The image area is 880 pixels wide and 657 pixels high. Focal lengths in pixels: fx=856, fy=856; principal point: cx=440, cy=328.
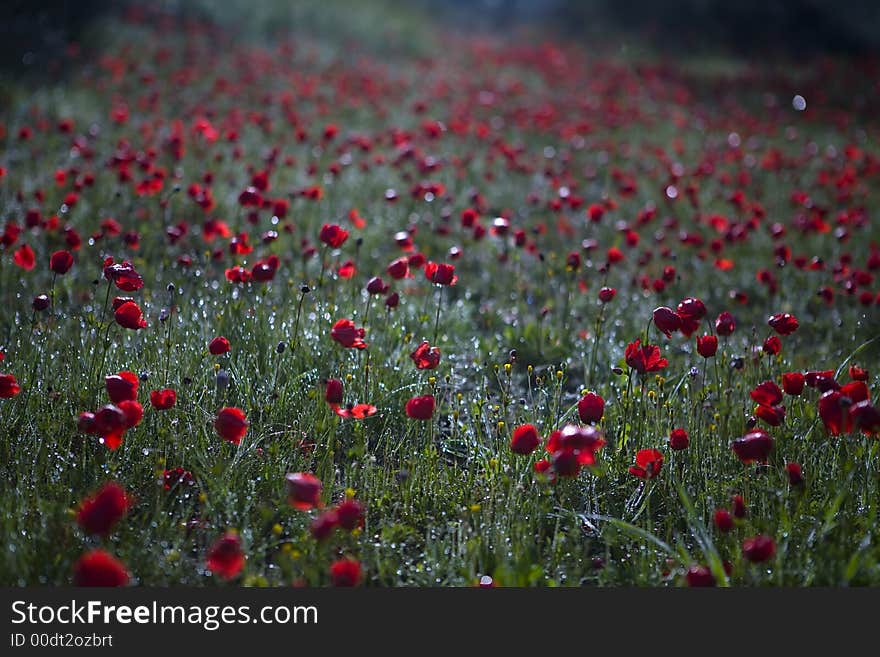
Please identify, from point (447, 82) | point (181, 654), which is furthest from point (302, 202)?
point (447, 82)

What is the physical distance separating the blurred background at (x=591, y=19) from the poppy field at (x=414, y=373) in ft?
16.7

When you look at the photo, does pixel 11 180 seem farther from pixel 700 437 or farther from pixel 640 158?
pixel 640 158

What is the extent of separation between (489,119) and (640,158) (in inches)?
70.1

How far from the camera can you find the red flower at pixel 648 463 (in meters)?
2.44

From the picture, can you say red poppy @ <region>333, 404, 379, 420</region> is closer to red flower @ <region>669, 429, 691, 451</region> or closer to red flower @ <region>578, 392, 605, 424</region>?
red flower @ <region>578, 392, 605, 424</region>

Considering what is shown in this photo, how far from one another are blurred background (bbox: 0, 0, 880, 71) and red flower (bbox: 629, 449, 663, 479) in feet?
30.3

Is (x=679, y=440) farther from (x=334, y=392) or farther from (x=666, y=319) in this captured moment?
(x=334, y=392)

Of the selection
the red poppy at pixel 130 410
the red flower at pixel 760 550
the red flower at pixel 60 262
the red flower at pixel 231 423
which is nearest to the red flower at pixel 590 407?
the red flower at pixel 760 550

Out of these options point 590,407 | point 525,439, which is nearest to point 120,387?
point 525,439

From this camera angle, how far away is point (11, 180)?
525cm

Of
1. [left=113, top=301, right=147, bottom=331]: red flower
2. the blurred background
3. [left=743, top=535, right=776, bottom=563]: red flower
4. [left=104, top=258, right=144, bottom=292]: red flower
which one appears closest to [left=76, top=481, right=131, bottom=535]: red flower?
[left=113, top=301, right=147, bottom=331]: red flower

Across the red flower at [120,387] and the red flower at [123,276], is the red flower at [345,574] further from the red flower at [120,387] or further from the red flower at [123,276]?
the red flower at [123,276]

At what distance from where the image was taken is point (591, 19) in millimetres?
17312

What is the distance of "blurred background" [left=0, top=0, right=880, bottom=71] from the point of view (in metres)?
12.0
